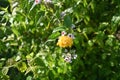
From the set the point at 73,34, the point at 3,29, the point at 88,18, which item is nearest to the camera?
the point at 73,34

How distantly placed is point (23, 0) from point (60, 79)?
0.58 meters

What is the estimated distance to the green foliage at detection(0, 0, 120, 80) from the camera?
2232 millimetres

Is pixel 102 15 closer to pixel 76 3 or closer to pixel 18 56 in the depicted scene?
pixel 76 3

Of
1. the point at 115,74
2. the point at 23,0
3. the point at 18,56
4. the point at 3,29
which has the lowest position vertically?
the point at 115,74

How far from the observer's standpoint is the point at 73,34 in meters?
2.19

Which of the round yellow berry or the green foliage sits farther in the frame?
the green foliage

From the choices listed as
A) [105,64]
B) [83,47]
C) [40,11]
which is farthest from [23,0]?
[105,64]

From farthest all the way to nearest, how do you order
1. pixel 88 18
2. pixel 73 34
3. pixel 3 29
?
pixel 3 29 < pixel 88 18 < pixel 73 34

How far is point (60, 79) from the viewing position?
227 cm

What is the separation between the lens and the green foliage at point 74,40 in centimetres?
223

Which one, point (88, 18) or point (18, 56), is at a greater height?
point (88, 18)

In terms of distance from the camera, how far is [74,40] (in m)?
2.19

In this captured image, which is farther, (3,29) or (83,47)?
(3,29)

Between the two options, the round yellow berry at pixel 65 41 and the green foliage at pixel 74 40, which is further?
the green foliage at pixel 74 40
